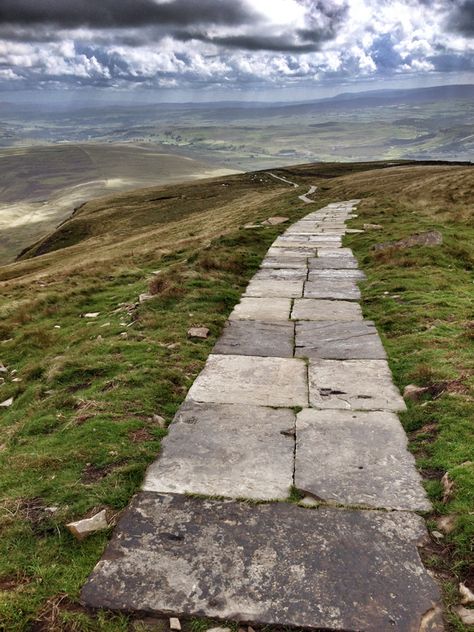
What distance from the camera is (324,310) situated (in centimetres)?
1182

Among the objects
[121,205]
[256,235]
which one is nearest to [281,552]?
[256,235]

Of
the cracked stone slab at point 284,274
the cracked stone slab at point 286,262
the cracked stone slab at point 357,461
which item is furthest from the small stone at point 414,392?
the cracked stone slab at point 286,262

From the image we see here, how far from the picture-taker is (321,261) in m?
17.1

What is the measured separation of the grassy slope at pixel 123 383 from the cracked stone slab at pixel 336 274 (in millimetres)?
475

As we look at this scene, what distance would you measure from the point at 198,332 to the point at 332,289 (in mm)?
5113

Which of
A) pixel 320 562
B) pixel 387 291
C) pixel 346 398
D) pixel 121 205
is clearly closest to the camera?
pixel 320 562

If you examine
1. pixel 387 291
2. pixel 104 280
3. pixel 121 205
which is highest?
pixel 387 291

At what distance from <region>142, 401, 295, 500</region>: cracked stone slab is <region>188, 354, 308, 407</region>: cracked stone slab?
27 centimetres

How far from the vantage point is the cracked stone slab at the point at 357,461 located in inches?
207

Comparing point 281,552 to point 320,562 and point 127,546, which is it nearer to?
point 320,562

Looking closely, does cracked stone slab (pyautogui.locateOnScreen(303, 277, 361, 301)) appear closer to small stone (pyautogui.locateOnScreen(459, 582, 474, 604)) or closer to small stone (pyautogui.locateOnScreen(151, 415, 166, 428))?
small stone (pyautogui.locateOnScreen(151, 415, 166, 428))

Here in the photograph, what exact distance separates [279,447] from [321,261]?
11.8 m

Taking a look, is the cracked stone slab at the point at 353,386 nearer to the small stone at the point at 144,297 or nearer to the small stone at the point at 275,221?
the small stone at the point at 144,297

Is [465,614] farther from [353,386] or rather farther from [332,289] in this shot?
[332,289]
